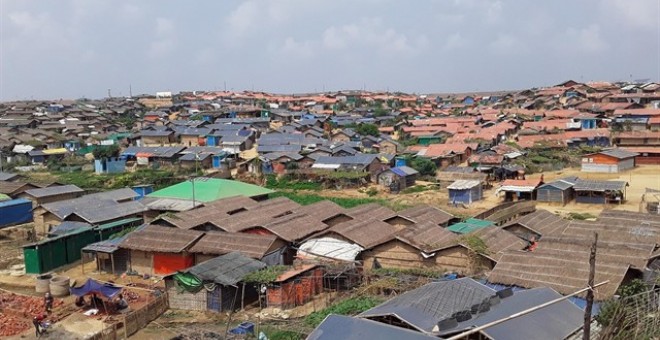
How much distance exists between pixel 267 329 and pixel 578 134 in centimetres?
4088

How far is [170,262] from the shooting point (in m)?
19.1

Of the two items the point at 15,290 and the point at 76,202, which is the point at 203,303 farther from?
the point at 76,202

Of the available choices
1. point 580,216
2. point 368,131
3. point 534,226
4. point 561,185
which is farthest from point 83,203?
point 368,131

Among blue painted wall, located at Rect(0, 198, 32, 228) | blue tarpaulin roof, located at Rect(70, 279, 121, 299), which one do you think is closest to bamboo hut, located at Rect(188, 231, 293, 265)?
blue tarpaulin roof, located at Rect(70, 279, 121, 299)

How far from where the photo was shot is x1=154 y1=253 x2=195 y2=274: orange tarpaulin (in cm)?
1891

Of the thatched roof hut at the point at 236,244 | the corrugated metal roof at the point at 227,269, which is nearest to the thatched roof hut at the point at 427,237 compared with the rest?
the thatched roof hut at the point at 236,244

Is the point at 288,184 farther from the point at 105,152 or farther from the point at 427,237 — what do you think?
the point at 427,237

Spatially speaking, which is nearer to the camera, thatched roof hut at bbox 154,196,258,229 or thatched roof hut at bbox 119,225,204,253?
thatched roof hut at bbox 119,225,204,253

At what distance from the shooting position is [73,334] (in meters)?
14.7

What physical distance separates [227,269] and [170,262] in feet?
12.4

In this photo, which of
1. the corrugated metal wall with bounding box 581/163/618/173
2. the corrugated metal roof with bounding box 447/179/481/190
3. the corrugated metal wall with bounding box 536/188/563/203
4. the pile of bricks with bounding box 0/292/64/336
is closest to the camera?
the pile of bricks with bounding box 0/292/64/336

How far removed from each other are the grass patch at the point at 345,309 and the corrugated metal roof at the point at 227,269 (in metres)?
2.51

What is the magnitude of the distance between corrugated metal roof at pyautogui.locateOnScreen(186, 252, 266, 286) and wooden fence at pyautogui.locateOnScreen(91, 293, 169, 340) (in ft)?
3.89

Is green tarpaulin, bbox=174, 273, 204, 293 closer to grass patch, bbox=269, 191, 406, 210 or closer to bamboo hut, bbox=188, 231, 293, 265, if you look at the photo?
→ bamboo hut, bbox=188, 231, 293, 265
